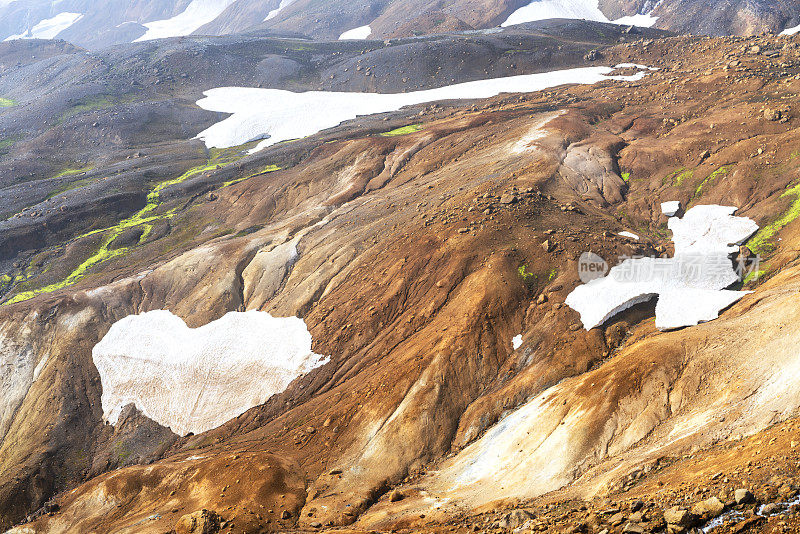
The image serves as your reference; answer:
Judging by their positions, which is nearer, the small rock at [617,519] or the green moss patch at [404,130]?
the small rock at [617,519]

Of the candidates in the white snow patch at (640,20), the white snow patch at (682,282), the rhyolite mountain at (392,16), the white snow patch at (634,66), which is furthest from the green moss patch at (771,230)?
the white snow patch at (640,20)

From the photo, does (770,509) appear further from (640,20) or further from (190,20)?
(190,20)

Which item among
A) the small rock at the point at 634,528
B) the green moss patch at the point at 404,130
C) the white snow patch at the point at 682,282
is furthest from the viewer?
the green moss patch at the point at 404,130

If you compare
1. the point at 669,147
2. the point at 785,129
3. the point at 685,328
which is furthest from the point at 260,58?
the point at 685,328

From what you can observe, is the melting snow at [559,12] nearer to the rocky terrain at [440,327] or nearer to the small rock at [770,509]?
the rocky terrain at [440,327]

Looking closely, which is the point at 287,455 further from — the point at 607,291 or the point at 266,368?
the point at 607,291

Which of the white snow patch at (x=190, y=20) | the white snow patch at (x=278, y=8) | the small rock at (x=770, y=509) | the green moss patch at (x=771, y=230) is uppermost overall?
the white snow patch at (x=190, y=20)

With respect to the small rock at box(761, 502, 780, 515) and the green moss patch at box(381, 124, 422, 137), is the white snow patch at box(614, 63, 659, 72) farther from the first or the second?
the small rock at box(761, 502, 780, 515)
